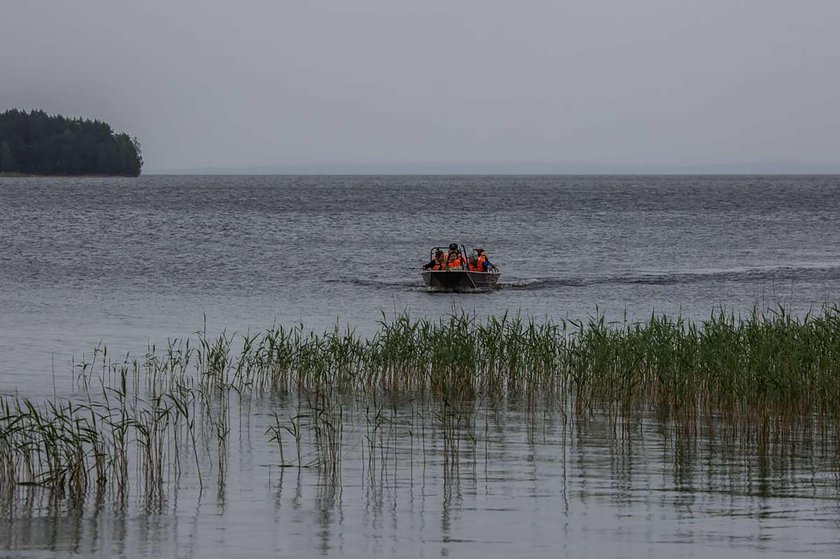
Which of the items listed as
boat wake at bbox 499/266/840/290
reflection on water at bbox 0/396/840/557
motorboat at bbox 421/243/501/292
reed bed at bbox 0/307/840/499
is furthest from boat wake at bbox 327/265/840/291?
reflection on water at bbox 0/396/840/557

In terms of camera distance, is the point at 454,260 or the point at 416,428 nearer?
the point at 416,428

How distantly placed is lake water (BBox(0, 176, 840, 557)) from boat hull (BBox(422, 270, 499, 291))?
60cm

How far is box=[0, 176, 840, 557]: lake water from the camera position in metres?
10.1

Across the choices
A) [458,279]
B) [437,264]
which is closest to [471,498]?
[458,279]

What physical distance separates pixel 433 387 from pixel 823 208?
100009 mm

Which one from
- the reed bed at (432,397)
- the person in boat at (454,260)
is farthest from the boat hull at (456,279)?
the reed bed at (432,397)

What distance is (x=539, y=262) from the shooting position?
54.2 m

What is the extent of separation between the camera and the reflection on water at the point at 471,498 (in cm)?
984

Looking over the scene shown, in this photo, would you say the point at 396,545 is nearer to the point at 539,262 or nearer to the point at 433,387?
the point at 433,387

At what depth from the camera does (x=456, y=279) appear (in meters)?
39.4

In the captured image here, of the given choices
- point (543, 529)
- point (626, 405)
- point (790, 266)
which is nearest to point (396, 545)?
point (543, 529)

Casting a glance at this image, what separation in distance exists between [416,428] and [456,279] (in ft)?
80.6

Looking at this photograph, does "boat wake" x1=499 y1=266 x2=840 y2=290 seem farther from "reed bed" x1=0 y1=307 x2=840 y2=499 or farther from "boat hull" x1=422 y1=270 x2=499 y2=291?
"reed bed" x1=0 y1=307 x2=840 y2=499

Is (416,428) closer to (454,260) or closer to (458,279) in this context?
(458,279)
